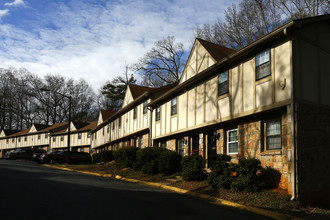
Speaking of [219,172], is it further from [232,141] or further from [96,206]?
[96,206]

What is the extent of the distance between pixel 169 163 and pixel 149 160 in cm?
231

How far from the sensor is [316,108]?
11656 millimetres

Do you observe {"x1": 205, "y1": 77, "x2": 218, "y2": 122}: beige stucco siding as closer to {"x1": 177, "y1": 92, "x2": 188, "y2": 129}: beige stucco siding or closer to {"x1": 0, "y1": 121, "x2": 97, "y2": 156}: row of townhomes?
{"x1": 177, "y1": 92, "x2": 188, "y2": 129}: beige stucco siding

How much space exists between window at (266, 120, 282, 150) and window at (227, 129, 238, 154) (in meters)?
2.10

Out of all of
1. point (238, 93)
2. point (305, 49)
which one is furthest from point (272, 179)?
point (305, 49)

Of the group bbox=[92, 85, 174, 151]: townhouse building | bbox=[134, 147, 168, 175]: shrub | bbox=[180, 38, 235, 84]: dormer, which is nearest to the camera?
bbox=[180, 38, 235, 84]: dormer

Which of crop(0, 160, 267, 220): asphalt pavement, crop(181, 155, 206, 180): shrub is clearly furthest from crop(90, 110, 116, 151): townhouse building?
crop(0, 160, 267, 220): asphalt pavement

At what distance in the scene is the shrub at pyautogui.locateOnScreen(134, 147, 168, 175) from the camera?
59.1 ft

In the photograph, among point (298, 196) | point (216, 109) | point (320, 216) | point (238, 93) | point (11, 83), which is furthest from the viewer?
point (11, 83)

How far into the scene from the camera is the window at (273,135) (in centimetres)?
1196

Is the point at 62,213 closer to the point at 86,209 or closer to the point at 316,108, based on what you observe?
the point at 86,209

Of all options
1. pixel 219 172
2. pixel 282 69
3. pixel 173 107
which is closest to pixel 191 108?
pixel 173 107

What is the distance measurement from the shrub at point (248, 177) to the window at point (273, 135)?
95cm

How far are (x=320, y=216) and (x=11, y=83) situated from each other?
65046 millimetres
